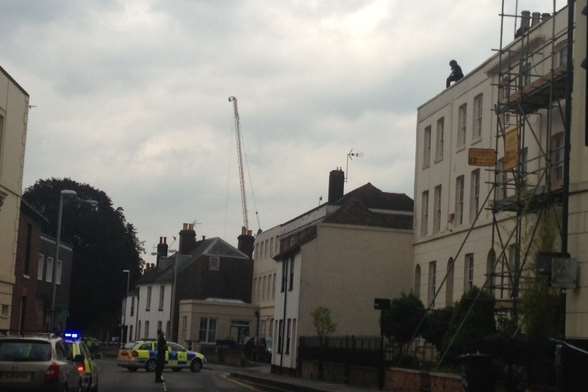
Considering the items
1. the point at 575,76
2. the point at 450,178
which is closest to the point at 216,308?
the point at 450,178

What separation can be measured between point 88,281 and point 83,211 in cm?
516

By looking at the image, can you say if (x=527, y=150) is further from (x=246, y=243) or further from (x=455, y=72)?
(x=246, y=243)

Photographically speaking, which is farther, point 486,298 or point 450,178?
point 450,178

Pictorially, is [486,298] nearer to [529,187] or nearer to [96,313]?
[529,187]

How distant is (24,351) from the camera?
69.3ft

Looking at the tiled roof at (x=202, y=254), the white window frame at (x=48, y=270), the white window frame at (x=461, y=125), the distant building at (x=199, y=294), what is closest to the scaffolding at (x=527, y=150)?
the white window frame at (x=461, y=125)

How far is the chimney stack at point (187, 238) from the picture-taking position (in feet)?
307

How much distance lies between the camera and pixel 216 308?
81.9 m

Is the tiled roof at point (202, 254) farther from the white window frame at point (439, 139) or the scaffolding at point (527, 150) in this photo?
the scaffolding at point (527, 150)

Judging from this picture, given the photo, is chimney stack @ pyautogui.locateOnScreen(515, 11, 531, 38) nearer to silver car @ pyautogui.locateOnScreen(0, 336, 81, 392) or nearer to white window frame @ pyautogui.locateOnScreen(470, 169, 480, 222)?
white window frame @ pyautogui.locateOnScreen(470, 169, 480, 222)

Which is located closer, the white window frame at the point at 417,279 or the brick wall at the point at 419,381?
the brick wall at the point at 419,381

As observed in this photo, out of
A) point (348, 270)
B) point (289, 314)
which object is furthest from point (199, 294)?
point (348, 270)

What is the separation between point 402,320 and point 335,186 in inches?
1174

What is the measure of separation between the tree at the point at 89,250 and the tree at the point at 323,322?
31.1 metres
